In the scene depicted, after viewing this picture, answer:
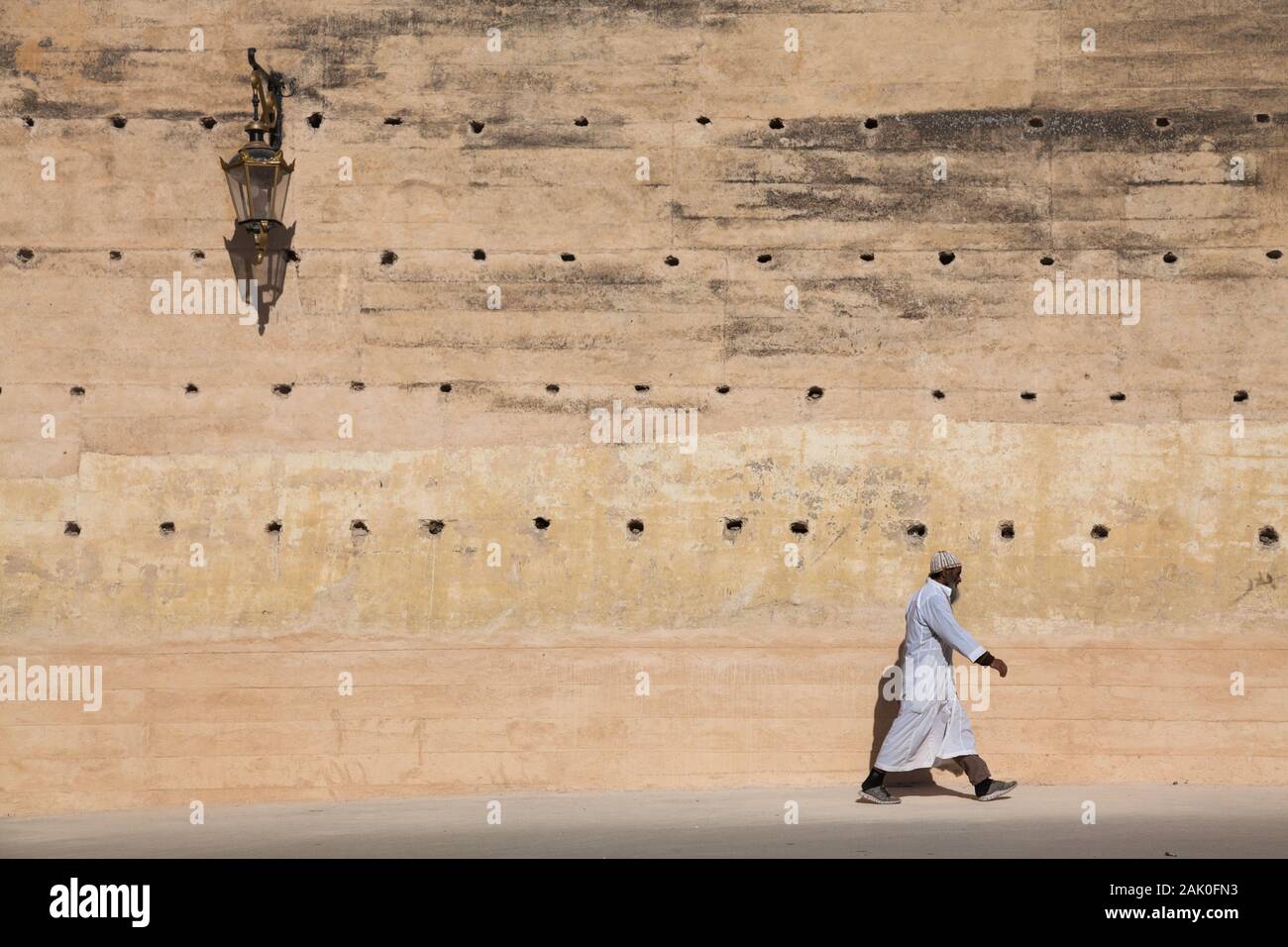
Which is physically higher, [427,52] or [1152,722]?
[427,52]

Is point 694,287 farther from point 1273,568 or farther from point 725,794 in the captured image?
point 1273,568

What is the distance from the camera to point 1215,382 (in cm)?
832

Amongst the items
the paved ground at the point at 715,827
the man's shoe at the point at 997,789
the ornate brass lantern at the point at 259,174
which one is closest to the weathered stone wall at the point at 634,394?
the ornate brass lantern at the point at 259,174

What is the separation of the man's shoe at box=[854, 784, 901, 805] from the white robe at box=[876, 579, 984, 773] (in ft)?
0.34

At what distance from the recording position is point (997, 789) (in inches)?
293

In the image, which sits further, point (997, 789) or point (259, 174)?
point (259, 174)

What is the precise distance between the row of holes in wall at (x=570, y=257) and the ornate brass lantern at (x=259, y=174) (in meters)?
0.26

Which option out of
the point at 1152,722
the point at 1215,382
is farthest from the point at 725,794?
the point at 1215,382

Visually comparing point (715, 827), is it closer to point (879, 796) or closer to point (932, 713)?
point (879, 796)

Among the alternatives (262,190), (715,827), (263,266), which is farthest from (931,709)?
(262,190)

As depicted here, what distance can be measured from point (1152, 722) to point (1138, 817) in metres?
1.42

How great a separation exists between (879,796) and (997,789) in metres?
0.58

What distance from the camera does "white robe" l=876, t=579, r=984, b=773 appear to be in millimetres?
7379

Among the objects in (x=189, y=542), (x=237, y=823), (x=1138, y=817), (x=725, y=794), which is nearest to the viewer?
(x=1138, y=817)
